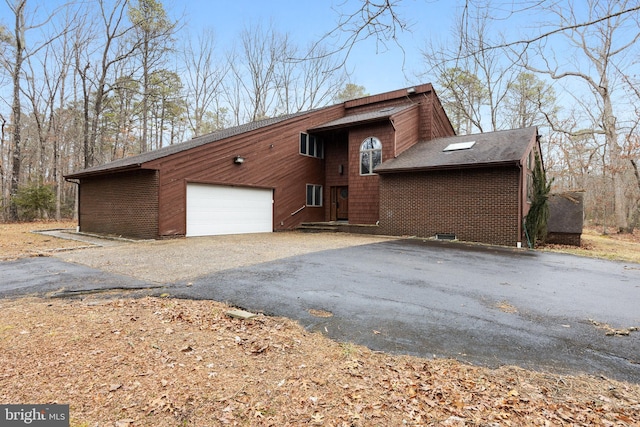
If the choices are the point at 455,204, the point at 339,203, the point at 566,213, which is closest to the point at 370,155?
the point at 339,203

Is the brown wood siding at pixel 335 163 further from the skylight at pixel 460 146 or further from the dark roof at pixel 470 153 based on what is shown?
the skylight at pixel 460 146

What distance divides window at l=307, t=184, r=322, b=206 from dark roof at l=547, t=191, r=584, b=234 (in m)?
10.9

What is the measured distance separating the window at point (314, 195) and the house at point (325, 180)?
59mm

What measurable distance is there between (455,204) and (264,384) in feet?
37.0

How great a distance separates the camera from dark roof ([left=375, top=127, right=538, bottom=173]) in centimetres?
1119

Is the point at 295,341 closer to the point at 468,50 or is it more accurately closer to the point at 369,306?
the point at 369,306

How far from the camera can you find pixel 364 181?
1539 cm

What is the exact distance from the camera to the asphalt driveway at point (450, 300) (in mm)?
3094

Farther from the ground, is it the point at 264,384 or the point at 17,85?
the point at 17,85

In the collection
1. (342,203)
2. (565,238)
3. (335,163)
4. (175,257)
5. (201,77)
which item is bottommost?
(175,257)

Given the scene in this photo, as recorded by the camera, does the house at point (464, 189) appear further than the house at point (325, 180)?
No

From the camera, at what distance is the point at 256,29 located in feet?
82.8

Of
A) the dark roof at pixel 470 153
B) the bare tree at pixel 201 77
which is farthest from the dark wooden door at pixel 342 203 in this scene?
the bare tree at pixel 201 77

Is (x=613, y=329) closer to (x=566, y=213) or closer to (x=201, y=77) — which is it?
(x=566, y=213)
